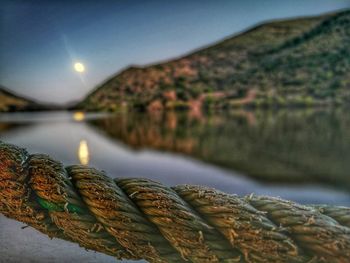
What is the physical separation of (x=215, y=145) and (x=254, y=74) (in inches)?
35.7

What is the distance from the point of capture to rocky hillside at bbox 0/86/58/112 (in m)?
2.65


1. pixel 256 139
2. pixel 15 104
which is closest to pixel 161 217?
pixel 15 104

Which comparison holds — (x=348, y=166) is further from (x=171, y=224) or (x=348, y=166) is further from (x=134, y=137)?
(x=171, y=224)

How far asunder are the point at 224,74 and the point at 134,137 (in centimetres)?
114

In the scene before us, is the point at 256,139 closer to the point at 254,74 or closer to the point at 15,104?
the point at 254,74

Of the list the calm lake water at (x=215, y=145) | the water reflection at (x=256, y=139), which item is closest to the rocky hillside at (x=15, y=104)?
the calm lake water at (x=215, y=145)

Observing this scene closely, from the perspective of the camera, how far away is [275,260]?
2.36 ft

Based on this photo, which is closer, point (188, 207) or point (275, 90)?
point (188, 207)

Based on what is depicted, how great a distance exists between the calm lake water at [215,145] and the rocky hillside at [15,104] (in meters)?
0.13

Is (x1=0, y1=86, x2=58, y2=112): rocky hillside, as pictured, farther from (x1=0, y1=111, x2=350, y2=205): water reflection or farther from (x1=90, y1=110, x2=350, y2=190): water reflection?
(x1=90, y1=110, x2=350, y2=190): water reflection

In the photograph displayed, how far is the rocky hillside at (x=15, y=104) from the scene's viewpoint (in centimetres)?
265

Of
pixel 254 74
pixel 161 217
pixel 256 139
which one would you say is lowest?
pixel 256 139

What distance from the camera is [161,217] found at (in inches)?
30.3

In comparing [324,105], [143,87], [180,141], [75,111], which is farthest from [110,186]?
[324,105]
